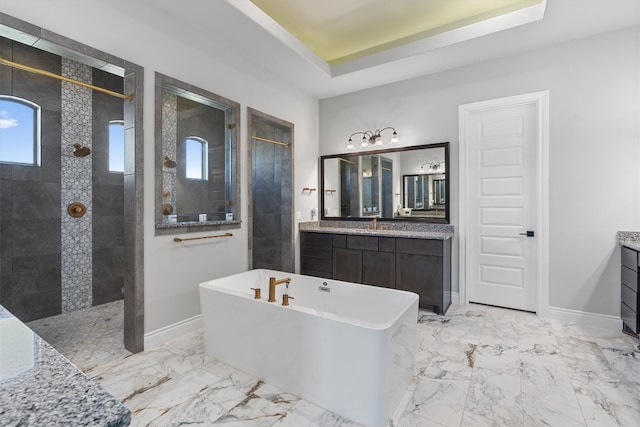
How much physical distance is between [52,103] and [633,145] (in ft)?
19.2

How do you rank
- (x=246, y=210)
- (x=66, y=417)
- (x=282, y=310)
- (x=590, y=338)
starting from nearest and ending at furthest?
(x=66, y=417) → (x=282, y=310) → (x=590, y=338) → (x=246, y=210)

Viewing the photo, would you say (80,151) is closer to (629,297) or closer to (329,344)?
(329,344)

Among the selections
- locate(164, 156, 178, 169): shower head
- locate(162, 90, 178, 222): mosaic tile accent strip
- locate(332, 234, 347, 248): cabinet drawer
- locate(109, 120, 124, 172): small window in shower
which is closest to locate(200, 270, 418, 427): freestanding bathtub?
locate(162, 90, 178, 222): mosaic tile accent strip

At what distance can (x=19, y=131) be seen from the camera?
3.20 metres

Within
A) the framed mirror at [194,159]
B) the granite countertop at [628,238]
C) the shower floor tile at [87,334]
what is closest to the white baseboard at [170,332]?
the shower floor tile at [87,334]

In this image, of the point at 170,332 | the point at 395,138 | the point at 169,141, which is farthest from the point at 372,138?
the point at 170,332

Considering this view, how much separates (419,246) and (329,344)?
1983 millimetres

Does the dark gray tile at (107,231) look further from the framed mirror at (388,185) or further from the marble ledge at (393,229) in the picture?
the framed mirror at (388,185)

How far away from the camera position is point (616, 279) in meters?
3.05

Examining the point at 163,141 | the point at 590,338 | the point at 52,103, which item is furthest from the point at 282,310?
the point at 52,103

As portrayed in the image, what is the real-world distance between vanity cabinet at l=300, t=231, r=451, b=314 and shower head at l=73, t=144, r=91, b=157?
278cm

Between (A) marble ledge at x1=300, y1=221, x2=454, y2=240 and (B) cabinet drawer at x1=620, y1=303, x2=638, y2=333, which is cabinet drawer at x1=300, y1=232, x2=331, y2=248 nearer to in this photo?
(A) marble ledge at x1=300, y1=221, x2=454, y2=240

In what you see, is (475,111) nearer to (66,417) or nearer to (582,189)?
(582,189)

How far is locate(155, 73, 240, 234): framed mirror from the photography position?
2.88m
